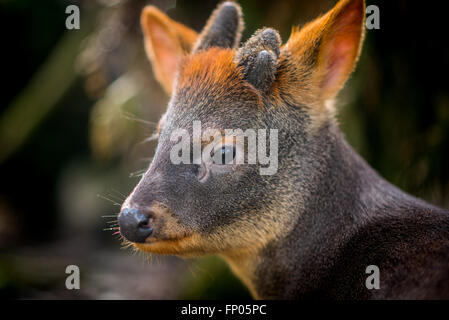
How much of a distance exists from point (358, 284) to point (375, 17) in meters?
2.31

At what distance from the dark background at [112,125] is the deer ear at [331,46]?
1.27 metres

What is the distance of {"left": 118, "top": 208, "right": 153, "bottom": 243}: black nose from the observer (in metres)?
2.54

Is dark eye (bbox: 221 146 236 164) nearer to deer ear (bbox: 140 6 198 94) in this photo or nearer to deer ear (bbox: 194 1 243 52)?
deer ear (bbox: 194 1 243 52)

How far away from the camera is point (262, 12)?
481 centimetres

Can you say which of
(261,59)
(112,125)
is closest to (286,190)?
(261,59)

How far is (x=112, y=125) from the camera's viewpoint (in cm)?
523

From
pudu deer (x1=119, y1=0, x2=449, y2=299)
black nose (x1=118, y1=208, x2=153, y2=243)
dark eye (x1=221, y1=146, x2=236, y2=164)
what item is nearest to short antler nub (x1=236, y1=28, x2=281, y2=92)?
pudu deer (x1=119, y1=0, x2=449, y2=299)

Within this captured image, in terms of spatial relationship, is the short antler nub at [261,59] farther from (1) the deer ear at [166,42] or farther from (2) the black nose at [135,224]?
(2) the black nose at [135,224]

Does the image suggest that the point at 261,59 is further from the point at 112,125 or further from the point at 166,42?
the point at 112,125

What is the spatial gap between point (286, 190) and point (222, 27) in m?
1.30

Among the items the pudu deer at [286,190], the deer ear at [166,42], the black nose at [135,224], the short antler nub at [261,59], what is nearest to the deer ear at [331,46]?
the pudu deer at [286,190]

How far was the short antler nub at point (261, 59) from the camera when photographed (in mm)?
2914

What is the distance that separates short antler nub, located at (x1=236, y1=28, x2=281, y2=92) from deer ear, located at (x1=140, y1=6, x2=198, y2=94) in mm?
895

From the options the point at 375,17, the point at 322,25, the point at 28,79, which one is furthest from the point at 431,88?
the point at 28,79
